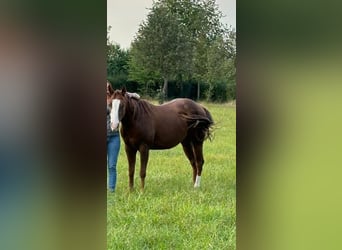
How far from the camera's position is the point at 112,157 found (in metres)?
1.14

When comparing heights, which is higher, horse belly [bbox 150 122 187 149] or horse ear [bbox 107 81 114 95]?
horse ear [bbox 107 81 114 95]

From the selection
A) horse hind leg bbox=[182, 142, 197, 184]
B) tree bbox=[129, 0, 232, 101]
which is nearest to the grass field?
horse hind leg bbox=[182, 142, 197, 184]

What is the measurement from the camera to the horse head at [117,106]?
114cm

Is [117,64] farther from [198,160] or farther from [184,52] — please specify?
[198,160]

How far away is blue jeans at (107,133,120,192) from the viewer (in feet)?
3.73

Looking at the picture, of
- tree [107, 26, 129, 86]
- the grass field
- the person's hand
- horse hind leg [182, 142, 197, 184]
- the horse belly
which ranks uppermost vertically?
tree [107, 26, 129, 86]

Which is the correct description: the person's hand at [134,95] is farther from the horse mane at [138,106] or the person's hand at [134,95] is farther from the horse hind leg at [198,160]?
the horse hind leg at [198,160]

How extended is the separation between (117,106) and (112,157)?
0.47ft

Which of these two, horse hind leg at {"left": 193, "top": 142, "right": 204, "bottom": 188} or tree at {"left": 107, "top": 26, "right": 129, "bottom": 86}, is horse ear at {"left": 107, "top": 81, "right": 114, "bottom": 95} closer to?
tree at {"left": 107, "top": 26, "right": 129, "bottom": 86}

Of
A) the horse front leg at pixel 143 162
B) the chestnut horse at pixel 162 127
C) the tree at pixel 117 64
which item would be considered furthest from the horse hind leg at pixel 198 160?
the tree at pixel 117 64

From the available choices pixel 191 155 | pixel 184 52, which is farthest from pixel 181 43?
pixel 191 155

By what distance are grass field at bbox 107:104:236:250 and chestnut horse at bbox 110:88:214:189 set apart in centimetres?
2
